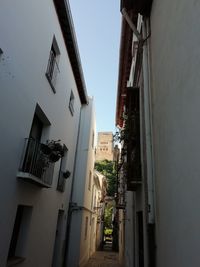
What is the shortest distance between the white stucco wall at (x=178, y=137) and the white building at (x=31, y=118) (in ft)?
10.4


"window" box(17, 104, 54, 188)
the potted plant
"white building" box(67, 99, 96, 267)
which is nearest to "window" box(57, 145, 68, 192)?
"window" box(17, 104, 54, 188)

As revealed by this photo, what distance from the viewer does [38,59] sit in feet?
21.0

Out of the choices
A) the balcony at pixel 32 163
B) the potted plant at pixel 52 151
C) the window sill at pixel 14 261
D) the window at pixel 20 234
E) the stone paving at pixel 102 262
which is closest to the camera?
the window sill at pixel 14 261

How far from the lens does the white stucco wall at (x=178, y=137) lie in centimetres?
212

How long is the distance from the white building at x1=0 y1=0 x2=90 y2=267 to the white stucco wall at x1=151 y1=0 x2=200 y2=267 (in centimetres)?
317

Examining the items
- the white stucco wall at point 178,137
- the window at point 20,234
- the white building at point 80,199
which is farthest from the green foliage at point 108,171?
the white stucco wall at point 178,137

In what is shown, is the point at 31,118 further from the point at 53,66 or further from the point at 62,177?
the point at 62,177

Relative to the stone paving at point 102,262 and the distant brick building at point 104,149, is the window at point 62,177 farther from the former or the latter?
the distant brick building at point 104,149

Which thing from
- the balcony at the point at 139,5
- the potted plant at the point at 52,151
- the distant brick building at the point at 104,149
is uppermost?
the distant brick building at the point at 104,149

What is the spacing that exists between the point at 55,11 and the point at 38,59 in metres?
2.72

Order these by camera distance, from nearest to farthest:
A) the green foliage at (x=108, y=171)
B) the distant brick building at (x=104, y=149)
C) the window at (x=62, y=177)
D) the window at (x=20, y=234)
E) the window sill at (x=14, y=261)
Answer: the window sill at (x=14, y=261), the window at (x=20, y=234), the window at (x=62, y=177), the green foliage at (x=108, y=171), the distant brick building at (x=104, y=149)

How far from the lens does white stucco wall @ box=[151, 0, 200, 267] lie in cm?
212

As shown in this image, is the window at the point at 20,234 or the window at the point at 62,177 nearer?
the window at the point at 20,234

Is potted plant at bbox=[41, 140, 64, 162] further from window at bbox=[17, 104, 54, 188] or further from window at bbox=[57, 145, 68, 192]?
window at bbox=[57, 145, 68, 192]
